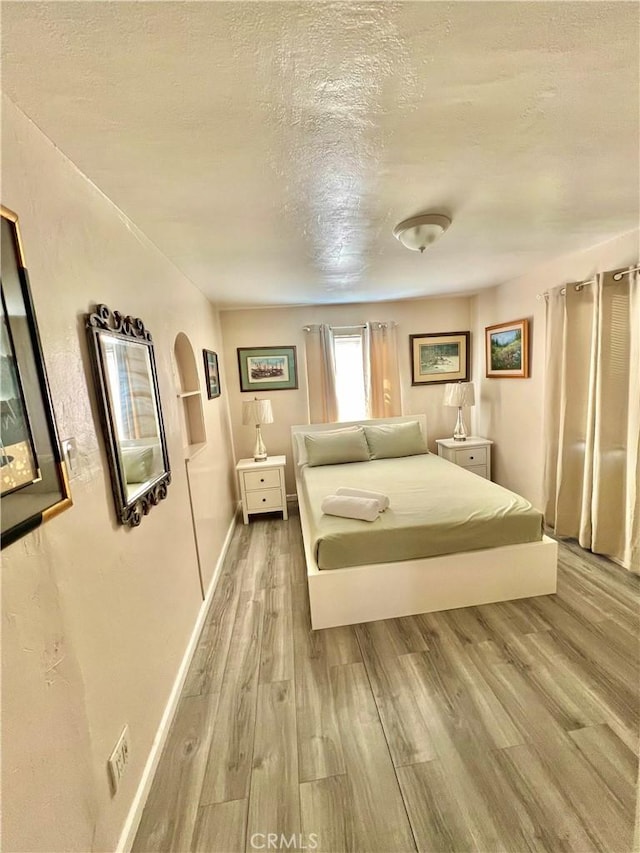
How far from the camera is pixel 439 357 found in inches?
158

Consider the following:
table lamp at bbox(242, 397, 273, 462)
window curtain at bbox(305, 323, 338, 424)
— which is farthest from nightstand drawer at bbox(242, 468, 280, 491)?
window curtain at bbox(305, 323, 338, 424)

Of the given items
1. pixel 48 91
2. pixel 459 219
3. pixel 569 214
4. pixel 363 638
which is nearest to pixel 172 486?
pixel 363 638

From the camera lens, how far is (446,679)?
1582 millimetres

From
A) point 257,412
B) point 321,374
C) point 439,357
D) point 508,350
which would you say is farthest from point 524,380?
point 257,412

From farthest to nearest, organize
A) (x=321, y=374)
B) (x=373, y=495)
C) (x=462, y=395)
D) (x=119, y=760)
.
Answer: (x=321, y=374), (x=462, y=395), (x=373, y=495), (x=119, y=760)

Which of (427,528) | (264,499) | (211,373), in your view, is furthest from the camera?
(264,499)

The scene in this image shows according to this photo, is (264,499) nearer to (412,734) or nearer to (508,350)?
(412,734)

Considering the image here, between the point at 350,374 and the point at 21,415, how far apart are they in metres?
3.37

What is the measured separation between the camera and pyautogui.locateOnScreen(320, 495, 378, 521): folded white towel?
81.0 inches

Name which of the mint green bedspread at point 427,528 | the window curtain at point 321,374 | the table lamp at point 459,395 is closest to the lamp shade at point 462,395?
the table lamp at point 459,395

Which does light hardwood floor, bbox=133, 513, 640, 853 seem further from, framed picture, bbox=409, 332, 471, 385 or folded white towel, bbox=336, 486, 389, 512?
framed picture, bbox=409, 332, 471, 385

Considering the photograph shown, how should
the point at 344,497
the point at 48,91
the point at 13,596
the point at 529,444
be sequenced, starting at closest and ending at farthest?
the point at 13,596, the point at 48,91, the point at 344,497, the point at 529,444

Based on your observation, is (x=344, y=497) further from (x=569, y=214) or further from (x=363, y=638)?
(x=569, y=214)

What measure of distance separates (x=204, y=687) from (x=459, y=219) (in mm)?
2675
